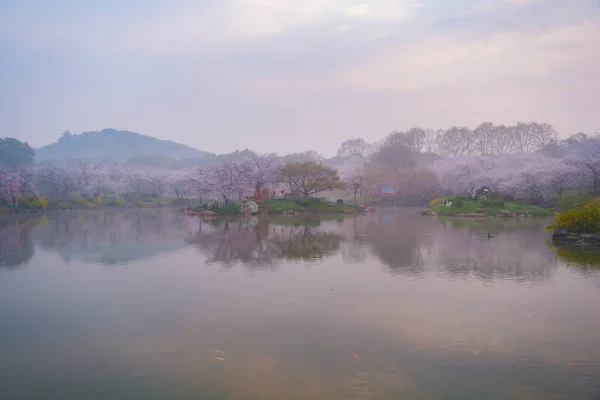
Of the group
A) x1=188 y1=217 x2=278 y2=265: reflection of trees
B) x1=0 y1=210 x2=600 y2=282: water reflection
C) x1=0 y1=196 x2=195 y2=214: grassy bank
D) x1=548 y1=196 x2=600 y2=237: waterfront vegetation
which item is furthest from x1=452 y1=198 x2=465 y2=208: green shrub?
x1=0 y1=196 x2=195 y2=214: grassy bank

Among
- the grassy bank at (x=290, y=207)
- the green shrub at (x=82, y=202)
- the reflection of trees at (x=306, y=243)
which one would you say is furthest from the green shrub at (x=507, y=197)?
the green shrub at (x=82, y=202)

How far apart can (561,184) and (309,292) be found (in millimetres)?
48078

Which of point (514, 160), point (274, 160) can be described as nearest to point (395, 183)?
point (514, 160)

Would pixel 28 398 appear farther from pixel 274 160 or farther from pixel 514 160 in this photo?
pixel 514 160

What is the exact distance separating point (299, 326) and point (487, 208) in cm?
3989

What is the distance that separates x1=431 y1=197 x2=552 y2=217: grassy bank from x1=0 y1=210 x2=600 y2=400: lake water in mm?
27013

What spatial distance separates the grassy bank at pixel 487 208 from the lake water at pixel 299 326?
2701 cm

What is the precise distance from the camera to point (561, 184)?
49.0 metres

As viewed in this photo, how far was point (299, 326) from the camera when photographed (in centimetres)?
893

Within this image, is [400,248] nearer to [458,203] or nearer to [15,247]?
[15,247]

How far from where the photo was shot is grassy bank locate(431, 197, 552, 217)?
42812 millimetres

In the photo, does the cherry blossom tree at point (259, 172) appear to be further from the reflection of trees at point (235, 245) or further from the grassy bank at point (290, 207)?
the reflection of trees at point (235, 245)

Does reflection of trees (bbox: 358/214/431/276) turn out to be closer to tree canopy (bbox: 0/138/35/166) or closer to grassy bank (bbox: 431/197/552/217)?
grassy bank (bbox: 431/197/552/217)

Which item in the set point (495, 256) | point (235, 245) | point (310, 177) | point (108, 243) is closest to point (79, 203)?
point (310, 177)
